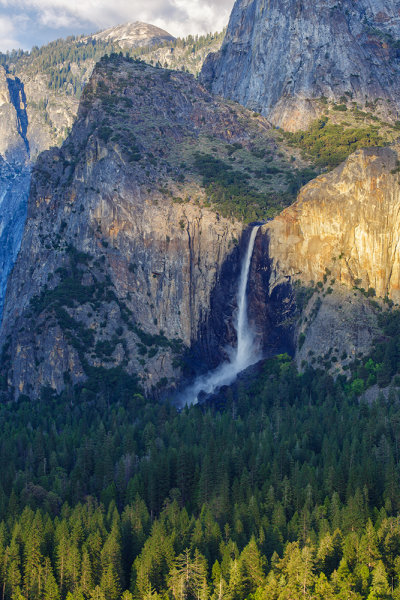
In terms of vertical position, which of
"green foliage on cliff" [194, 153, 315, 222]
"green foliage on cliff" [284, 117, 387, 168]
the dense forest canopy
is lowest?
the dense forest canopy

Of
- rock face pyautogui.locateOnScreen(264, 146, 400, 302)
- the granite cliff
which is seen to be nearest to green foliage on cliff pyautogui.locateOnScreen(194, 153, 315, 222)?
the granite cliff

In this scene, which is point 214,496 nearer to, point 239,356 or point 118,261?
point 239,356

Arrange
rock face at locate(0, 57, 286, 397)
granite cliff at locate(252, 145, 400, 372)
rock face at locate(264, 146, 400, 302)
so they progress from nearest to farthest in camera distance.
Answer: granite cliff at locate(252, 145, 400, 372) < rock face at locate(264, 146, 400, 302) < rock face at locate(0, 57, 286, 397)

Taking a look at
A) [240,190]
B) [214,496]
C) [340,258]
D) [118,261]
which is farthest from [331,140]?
[214,496]

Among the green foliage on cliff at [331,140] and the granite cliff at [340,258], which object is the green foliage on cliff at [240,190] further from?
the granite cliff at [340,258]

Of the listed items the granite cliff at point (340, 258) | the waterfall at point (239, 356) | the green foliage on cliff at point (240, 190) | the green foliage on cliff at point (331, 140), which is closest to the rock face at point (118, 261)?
the waterfall at point (239, 356)

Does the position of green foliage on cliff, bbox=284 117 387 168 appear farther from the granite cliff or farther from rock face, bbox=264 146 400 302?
rock face, bbox=264 146 400 302

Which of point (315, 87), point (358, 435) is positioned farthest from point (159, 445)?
point (315, 87)
